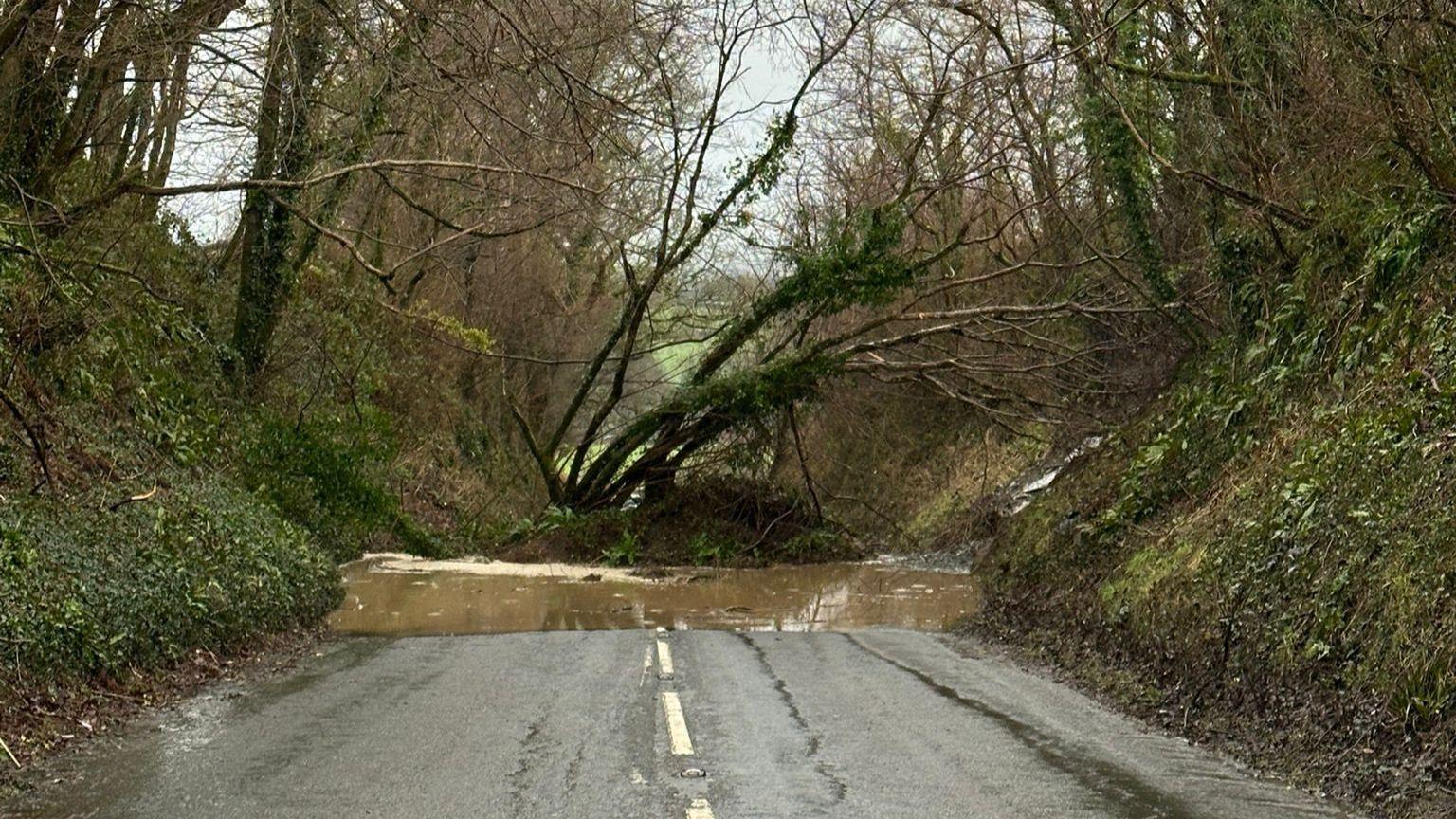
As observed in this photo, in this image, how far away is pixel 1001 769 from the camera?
7.79m

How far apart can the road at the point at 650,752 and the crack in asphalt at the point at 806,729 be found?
3 centimetres

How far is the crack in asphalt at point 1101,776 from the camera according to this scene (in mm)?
6910

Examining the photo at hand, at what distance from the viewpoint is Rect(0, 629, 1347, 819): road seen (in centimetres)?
696

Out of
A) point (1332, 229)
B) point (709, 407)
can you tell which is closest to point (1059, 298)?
point (709, 407)

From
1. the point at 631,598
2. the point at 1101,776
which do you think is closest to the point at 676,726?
the point at 1101,776

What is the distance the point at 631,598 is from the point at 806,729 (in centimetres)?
1167

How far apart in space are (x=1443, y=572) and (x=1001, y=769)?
8.97 feet

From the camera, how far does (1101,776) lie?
25.2 feet

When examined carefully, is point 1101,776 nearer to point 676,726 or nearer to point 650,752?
point 650,752

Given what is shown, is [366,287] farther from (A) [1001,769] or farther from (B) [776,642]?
(A) [1001,769]

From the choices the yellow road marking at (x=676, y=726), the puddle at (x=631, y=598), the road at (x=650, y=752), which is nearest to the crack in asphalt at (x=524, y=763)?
the road at (x=650, y=752)

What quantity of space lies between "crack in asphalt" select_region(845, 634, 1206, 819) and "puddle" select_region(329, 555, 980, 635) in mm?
7422

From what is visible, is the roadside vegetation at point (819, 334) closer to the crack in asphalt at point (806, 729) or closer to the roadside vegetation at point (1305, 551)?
the roadside vegetation at point (1305, 551)

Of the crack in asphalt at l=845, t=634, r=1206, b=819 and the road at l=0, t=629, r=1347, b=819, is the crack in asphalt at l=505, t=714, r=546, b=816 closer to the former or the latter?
the road at l=0, t=629, r=1347, b=819
